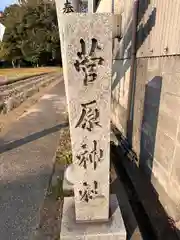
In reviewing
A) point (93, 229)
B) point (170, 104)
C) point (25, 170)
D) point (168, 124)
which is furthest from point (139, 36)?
point (93, 229)

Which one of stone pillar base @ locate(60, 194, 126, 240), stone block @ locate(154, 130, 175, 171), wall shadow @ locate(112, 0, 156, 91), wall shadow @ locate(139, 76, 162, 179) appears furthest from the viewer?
wall shadow @ locate(112, 0, 156, 91)

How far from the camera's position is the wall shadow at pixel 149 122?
404 cm

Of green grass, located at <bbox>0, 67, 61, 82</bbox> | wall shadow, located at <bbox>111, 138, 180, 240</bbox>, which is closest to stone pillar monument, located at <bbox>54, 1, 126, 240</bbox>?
wall shadow, located at <bbox>111, 138, 180, 240</bbox>

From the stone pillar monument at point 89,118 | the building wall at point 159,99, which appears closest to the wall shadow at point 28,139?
the building wall at point 159,99

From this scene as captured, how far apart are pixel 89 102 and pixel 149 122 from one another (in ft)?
8.11

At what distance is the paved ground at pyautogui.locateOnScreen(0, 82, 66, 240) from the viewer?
10.2 feet

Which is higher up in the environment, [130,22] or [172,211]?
[130,22]

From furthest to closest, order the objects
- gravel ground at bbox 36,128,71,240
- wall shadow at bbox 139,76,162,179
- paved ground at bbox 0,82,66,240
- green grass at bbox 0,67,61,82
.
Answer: green grass at bbox 0,67,61,82 → wall shadow at bbox 139,76,162,179 → paved ground at bbox 0,82,66,240 → gravel ground at bbox 36,128,71,240

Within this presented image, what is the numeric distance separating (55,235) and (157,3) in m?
3.97

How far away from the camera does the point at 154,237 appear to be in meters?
3.54

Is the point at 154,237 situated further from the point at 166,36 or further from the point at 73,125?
the point at 166,36

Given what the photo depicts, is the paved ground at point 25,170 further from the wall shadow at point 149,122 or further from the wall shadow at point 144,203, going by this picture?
the wall shadow at point 149,122

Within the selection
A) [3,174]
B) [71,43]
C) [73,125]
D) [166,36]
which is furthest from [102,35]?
[3,174]

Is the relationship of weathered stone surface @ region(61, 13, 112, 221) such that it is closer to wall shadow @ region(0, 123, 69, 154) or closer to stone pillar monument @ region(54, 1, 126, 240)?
stone pillar monument @ region(54, 1, 126, 240)
